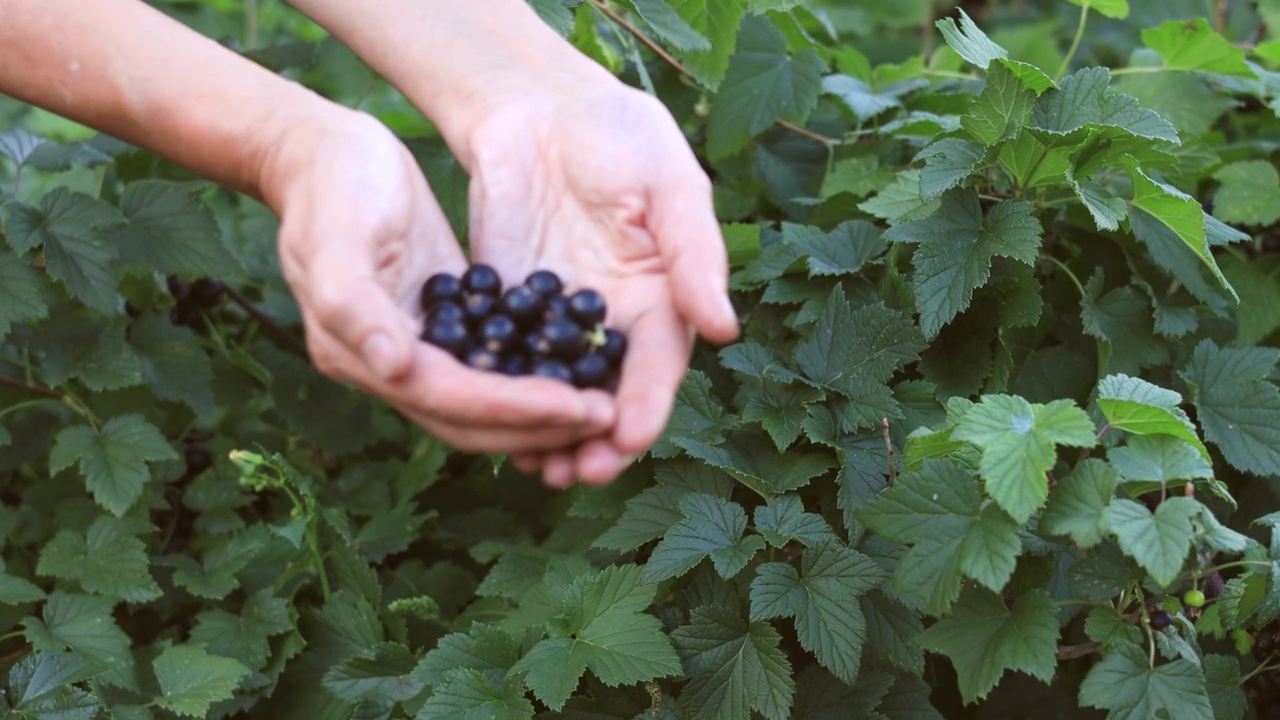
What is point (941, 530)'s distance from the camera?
1485 millimetres

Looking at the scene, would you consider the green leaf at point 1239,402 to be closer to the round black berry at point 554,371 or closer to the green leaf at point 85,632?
the round black berry at point 554,371

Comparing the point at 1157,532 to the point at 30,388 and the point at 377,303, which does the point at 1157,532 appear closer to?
the point at 377,303

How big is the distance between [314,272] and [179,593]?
137 centimetres

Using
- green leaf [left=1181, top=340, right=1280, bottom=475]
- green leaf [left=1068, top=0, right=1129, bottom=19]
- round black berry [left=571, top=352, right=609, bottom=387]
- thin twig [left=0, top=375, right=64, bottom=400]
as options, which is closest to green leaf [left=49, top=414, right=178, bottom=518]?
thin twig [left=0, top=375, right=64, bottom=400]

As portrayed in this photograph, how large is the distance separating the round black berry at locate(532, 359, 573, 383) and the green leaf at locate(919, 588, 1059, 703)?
661 mm

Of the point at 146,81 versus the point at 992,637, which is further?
the point at 146,81

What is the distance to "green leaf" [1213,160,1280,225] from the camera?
2.29 m

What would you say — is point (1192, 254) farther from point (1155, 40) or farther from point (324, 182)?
point (324, 182)

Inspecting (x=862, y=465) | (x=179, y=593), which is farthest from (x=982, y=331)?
(x=179, y=593)

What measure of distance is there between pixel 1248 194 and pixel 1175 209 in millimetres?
688

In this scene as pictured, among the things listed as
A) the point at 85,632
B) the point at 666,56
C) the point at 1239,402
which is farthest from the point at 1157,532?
the point at 85,632

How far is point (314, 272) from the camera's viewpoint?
51.3 inches

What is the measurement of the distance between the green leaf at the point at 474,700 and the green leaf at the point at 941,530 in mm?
623

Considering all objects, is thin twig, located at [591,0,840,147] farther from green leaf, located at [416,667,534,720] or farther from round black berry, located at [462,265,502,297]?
green leaf, located at [416,667,534,720]
